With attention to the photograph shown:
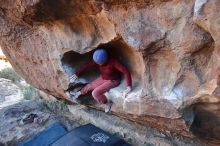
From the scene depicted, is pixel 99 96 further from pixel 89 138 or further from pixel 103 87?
pixel 89 138

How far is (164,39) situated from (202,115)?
87 cm

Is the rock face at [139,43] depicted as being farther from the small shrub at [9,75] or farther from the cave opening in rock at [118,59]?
the small shrub at [9,75]

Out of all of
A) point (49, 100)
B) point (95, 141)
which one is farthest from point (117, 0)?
point (49, 100)

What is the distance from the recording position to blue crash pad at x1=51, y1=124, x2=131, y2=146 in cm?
449

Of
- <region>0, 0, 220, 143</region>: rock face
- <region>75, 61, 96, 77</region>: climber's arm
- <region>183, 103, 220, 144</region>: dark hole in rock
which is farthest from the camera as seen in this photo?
<region>75, 61, 96, 77</region>: climber's arm

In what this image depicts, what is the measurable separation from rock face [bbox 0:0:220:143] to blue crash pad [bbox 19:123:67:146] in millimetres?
853

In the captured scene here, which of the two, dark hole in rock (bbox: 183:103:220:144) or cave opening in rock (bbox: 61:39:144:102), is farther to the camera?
cave opening in rock (bbox: 61:39:144:102)

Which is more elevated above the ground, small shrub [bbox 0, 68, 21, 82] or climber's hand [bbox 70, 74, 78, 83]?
climber's hand [bbox 70, 74, 78, 83]

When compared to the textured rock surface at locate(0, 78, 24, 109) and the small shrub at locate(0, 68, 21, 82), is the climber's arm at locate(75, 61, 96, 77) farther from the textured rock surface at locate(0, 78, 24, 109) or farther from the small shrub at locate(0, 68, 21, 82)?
the small shrub at locate(0, 68, 21, 82)

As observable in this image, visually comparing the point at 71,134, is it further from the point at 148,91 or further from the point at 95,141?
the point at 148,91

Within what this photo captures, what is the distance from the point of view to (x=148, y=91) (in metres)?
3.41

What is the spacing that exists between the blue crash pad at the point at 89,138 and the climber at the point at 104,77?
20.4 inches

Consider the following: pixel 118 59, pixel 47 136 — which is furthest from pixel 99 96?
pixel 47 136

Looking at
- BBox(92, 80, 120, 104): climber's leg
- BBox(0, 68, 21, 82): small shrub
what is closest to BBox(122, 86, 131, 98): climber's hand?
BBox(92, 80, 120, 104): climber's leg
